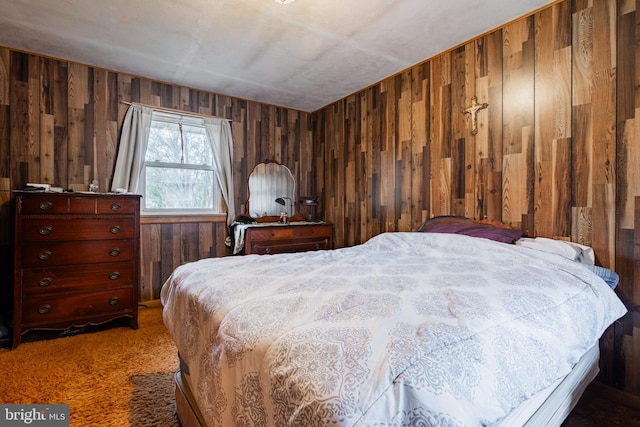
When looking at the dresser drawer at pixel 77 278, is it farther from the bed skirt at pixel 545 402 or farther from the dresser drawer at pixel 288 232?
the bed skirt at pixel 545 402

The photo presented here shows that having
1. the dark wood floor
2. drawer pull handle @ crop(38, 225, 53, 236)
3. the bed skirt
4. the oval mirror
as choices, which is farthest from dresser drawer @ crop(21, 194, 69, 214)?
the dark wood floor

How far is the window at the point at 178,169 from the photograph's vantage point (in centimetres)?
349

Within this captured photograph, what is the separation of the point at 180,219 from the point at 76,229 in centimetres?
114

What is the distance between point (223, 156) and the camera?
12.6 ft

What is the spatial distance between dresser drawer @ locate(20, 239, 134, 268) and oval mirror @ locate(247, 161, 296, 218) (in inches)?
64.7

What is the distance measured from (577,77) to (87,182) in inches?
172

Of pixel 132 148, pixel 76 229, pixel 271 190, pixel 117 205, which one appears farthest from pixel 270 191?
pixel 76 229

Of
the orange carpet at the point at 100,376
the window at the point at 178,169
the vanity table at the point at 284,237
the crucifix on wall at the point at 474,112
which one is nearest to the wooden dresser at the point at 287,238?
the vanity table at the point at 284,237

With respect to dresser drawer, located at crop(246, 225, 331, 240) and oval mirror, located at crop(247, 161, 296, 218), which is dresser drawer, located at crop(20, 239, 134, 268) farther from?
oval mirror, located at crop(247, 161, 296, 218)

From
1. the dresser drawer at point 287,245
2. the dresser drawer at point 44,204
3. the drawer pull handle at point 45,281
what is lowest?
the drawer pull handle at point 45,281

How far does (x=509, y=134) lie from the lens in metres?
2.38

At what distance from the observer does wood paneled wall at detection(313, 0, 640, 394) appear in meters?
1.84

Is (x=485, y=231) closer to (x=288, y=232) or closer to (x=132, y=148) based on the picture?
(x=288, y=232)

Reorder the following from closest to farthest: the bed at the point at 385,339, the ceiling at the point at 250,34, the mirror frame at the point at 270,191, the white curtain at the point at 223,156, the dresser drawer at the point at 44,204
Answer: the bed at the point at 385,339 → the ceiling at the point at 250,34 → the dresser drawer at the point at 44,204 → the white curtain at the point at 223,156 → the mirror frame at the point at 270,191
